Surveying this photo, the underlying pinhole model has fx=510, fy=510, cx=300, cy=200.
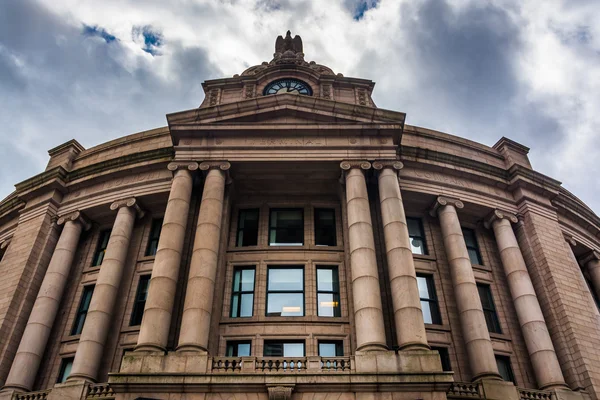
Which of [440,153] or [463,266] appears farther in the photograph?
→ [440,153]

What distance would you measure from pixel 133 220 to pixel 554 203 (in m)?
26.5

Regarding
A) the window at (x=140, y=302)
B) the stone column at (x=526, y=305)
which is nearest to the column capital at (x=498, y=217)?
the stone column at (x=526, y=305)

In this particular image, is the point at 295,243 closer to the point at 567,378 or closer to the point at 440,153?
the point at 440,153

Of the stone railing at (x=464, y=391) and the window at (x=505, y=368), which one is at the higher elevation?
the window at (x=505, y=368)

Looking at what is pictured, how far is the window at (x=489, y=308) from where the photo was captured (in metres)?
27.2

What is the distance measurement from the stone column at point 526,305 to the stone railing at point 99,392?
19469 millimetres

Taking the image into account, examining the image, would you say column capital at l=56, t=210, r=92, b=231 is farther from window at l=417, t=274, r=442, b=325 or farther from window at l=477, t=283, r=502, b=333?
window at l=477, t=283, r=502, b=333

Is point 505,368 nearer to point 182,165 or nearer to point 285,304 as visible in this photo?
point 285,304

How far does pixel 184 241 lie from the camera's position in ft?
87.4

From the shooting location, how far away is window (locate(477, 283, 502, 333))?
27.2m

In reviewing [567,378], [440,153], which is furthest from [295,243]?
[567,378]

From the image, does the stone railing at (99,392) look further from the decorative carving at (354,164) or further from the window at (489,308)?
the window at (489,308)

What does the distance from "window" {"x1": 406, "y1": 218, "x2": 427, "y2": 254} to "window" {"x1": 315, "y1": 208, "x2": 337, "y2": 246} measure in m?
4.70

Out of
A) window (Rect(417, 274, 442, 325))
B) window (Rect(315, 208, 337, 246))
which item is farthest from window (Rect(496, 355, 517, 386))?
window (Rect(315, 208, 337, 246))
